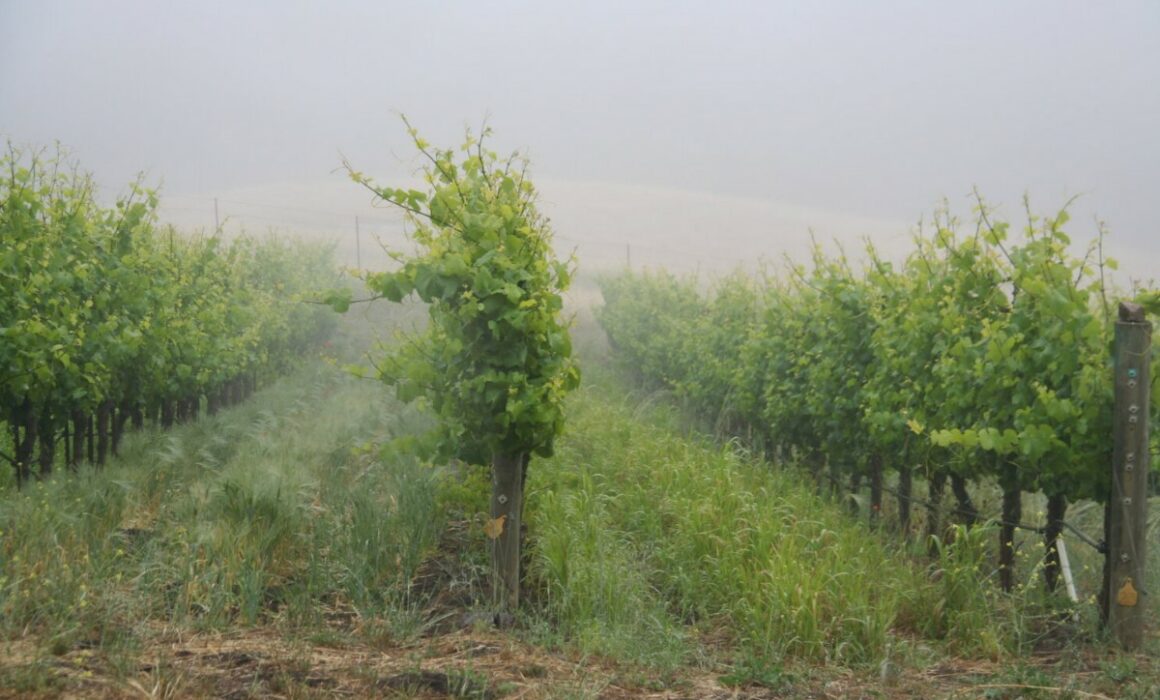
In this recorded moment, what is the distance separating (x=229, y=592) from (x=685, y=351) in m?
7.91

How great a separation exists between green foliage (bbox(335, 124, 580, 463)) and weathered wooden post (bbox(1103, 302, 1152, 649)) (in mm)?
2429

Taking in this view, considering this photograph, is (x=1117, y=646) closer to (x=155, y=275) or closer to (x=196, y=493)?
(x=196, y=493)

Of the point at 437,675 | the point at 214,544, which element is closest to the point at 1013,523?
the point at 437,675

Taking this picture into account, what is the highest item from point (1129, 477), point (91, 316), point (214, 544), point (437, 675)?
point (91, 316)

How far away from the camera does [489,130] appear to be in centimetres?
516

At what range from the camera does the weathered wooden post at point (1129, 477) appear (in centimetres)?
458

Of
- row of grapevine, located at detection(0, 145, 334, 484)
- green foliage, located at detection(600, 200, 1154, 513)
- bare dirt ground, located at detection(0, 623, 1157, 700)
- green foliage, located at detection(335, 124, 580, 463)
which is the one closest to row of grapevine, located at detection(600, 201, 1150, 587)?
green foliage, located at detection(600, 200, 1154, 513)

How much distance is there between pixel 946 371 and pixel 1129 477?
48.0 inches

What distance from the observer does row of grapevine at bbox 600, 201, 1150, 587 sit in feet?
16.1

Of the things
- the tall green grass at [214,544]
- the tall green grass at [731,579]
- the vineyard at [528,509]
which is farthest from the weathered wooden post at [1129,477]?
the tall green grass at [214,544]

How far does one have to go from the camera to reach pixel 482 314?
4.72 metres

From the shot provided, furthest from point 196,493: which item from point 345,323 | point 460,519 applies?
point 345,323

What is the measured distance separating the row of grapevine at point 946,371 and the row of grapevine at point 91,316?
137 inches

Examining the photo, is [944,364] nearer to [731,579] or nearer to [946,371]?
[946,371]
